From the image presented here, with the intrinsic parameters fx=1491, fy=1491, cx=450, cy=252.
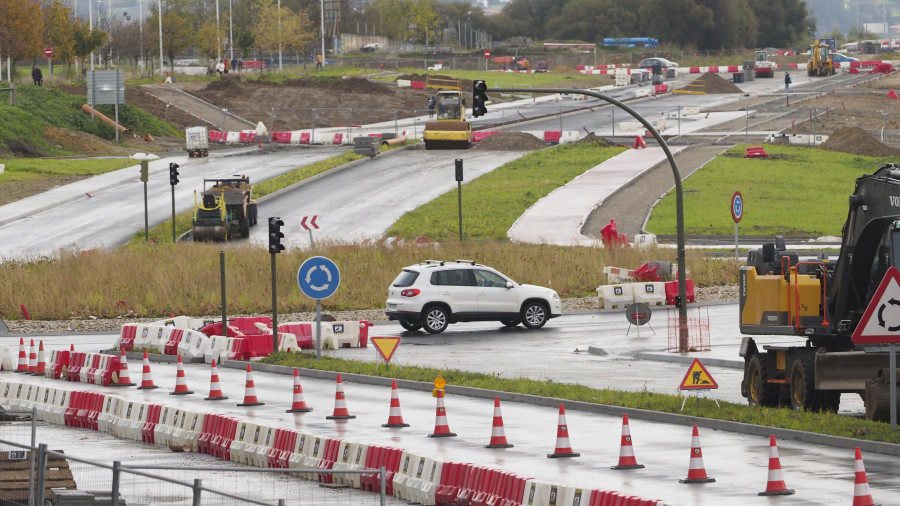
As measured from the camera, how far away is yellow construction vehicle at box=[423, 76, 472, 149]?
76188 millimetres

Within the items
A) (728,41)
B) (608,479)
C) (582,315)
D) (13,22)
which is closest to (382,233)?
(582,315)

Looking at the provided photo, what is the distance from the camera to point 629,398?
21875 millimetres

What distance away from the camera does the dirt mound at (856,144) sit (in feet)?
239

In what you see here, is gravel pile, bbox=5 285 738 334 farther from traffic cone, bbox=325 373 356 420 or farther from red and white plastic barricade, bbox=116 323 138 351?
traffic cone, bbox=325 373 356 420

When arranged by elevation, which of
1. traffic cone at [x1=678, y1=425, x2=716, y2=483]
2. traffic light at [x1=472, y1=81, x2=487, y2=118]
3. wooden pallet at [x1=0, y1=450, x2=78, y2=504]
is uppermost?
traffic light at [x1=472, y1=81, x2=487, y2=118]

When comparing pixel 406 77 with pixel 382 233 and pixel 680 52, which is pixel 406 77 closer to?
pixel 680 52

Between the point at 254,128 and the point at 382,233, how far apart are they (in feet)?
126

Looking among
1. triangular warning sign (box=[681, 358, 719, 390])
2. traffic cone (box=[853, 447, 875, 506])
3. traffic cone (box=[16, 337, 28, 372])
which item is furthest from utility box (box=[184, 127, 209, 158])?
traffic cone (box=[853, 447, 875, 506])

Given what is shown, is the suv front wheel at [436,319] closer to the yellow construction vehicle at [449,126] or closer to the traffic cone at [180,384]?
the traffic cone at [180,384]

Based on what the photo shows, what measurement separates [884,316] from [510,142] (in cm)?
6122

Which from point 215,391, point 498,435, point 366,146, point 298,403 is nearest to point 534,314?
point 215,391

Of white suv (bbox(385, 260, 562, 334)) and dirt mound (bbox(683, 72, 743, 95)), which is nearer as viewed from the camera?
white suv (bbox(385, 260, 562, 334))

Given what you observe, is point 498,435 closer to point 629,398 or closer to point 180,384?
point 629,398

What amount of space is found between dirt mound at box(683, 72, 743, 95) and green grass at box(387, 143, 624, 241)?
119 ft
